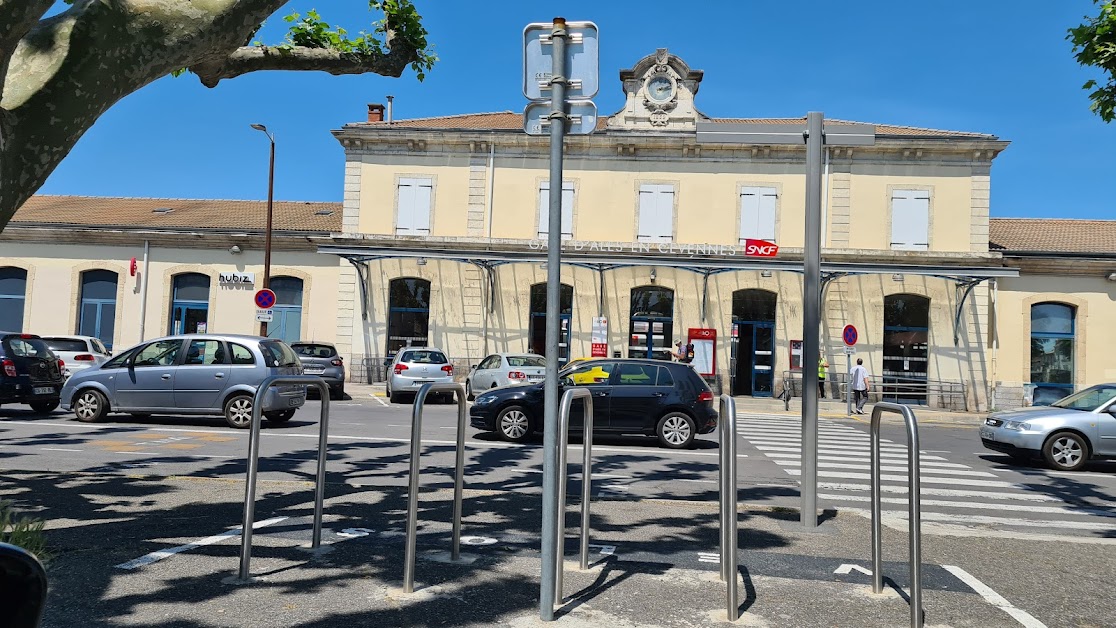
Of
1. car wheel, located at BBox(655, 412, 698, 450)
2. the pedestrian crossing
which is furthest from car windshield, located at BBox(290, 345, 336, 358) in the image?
the pedestrian crossing

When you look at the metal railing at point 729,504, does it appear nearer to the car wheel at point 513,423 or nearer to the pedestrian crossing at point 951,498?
the pedestrian crossing at point 951,498

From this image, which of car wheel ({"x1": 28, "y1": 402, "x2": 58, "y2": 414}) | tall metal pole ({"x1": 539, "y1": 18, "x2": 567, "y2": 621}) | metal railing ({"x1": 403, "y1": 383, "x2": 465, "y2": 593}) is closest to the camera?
tall metal pole ({"x1": 539, "y1": 18, "x2": 567, "y2": 621})

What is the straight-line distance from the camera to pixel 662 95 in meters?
27.2

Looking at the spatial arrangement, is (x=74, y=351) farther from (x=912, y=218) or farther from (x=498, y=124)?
(x=912, y=218)

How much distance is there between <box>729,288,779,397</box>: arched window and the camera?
2673cm

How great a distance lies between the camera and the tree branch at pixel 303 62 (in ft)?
20.7

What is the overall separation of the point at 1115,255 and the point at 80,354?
30.9 metres

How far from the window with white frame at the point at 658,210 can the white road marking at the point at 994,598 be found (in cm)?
2182

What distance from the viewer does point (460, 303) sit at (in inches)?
1076

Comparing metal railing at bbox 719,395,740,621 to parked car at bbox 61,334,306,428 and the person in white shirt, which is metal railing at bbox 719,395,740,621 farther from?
the person in white shirt

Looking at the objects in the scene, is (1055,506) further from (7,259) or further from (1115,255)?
(7,259)

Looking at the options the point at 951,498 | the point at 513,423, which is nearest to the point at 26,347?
the point at 513,423

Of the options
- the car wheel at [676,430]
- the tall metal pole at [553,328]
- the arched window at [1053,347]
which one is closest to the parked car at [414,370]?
the car wheel at [676,430]

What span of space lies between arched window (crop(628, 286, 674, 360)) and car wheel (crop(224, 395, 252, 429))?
50.3 feet
